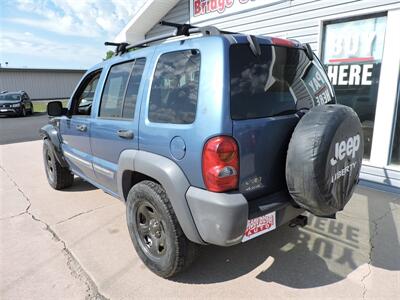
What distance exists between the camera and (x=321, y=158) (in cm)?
210

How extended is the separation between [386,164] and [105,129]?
4136 mm

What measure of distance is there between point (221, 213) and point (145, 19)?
26.6 ft

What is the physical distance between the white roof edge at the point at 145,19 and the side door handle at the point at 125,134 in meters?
6.29

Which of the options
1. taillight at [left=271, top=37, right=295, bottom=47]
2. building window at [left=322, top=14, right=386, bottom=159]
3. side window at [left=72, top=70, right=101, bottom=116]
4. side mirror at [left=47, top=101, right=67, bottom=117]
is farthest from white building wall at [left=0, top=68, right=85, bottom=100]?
taillight at [left=271, top=37, right=295, bottom=47]

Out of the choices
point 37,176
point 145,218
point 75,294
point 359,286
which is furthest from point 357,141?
point 37,176

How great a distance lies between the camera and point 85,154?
3713 mm

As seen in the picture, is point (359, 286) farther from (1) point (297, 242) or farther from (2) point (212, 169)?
(2) point (212, 169)

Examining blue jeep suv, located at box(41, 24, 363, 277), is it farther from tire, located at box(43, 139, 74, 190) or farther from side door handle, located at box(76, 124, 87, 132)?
tire, located at box(43, 139, 74, 190)

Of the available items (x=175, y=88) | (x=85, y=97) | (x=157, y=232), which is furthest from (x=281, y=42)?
(x=85, y=97)

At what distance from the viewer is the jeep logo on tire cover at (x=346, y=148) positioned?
221cm

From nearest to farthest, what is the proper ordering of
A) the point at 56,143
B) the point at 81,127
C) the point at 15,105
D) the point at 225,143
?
1. the point at 225,143
2. the point at 81,127
3. the point at 56,143
4. the point at 15,105

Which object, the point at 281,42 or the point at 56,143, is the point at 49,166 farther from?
the point at 281,42

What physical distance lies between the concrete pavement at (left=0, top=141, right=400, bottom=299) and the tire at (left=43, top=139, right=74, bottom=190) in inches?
29.6

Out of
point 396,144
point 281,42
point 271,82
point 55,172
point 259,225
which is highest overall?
point 281,42
